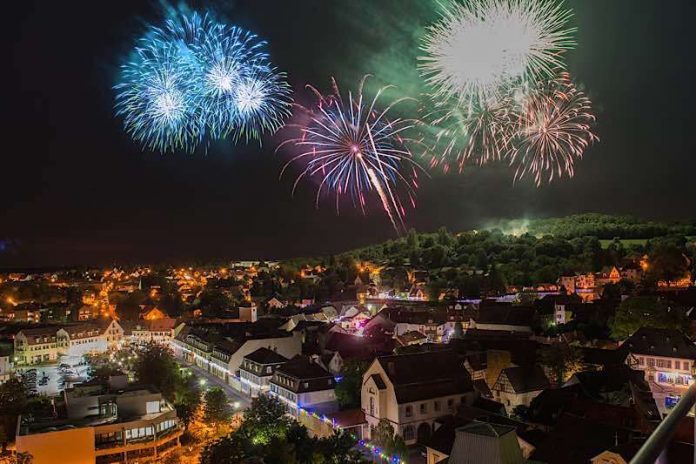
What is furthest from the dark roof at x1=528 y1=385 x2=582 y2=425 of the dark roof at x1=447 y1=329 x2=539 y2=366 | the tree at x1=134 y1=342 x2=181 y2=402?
the tree at x1=134 y1=342 x2=181 y2=402

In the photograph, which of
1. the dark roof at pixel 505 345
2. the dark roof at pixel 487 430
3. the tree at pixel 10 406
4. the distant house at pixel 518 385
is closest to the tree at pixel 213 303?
the tree at pixel 10 406

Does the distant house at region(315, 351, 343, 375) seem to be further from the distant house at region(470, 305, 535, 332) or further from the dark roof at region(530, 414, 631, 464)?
the dark roof at region(530, 414, 631, 464)

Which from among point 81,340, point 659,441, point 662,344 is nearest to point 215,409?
point 662,344

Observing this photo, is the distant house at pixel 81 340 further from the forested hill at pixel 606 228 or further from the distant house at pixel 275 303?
the forested hill at pixel 606 228

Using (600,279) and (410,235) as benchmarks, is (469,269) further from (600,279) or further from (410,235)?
(410,235)

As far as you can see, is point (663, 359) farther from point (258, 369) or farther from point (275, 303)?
point (275, 303)

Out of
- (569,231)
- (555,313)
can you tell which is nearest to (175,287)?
(555,313)
